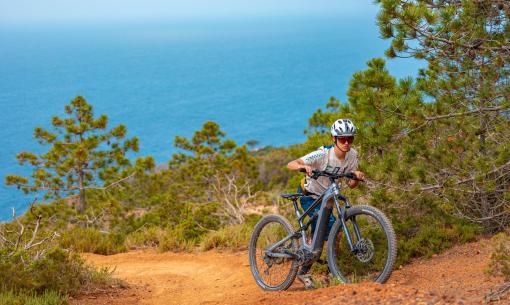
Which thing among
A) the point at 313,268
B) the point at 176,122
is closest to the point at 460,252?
the point at 313,268

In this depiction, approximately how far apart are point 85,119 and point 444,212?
14412 mm

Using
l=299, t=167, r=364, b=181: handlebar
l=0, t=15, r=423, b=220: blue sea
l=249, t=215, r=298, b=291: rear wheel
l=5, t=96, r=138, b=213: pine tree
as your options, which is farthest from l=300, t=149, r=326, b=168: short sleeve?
l=0, t=15, r=423, b=220: blue sea

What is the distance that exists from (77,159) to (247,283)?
12.6m

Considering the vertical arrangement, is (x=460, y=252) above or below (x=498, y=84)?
below

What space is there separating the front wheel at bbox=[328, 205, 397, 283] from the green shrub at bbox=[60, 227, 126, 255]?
6.06 metres

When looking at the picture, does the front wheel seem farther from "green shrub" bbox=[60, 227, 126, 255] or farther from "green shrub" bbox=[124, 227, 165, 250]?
"green shrub" bbox=[60, 227, 126, 255]

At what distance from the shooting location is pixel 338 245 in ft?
20.7

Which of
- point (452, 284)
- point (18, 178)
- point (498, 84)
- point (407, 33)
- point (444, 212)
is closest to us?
point (452, 284)

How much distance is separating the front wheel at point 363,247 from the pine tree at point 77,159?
14.1 meters

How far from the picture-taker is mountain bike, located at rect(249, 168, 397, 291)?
589cm

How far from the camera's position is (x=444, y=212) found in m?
8.34

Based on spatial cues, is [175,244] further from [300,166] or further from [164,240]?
[300,166]

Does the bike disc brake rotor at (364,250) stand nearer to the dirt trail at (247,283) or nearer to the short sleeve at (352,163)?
the dirt trail at (247,283)

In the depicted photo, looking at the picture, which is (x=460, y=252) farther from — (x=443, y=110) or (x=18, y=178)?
(x=18, y=178)
